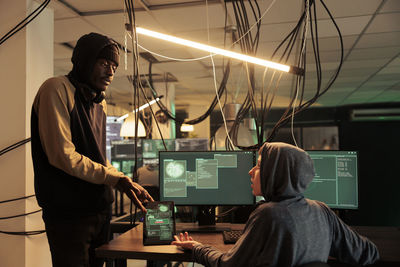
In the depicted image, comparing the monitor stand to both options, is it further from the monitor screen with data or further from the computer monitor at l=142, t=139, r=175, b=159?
→ the computer monitor at l=142, t=139, r=175, b=159

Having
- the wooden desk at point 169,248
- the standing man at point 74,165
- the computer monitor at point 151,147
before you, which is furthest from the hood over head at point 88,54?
the computer monitor at point 151,147

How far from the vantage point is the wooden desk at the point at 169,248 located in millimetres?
1325

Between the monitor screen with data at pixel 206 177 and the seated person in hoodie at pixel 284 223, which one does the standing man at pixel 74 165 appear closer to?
the monitor screen with data at pixel 206 177

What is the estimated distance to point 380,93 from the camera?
283 inches

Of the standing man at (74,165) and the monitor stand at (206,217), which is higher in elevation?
the standing man at (74,165)

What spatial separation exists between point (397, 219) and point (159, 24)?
309 cm

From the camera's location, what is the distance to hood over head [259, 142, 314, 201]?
3.61 feet

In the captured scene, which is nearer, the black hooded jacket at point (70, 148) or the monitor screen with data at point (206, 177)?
the black hooded jacket at point (70, 148)

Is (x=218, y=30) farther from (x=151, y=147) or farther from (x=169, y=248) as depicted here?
(x=169, y=248)

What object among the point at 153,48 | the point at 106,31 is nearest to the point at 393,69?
the point at 153,48

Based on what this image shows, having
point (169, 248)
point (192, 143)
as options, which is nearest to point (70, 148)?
point (169, 248)

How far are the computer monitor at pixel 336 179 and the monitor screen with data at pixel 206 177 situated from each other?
0.39 meters

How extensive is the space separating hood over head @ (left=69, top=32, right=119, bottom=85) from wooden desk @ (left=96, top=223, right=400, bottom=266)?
2.52 feet

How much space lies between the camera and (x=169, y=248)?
4.58ft
